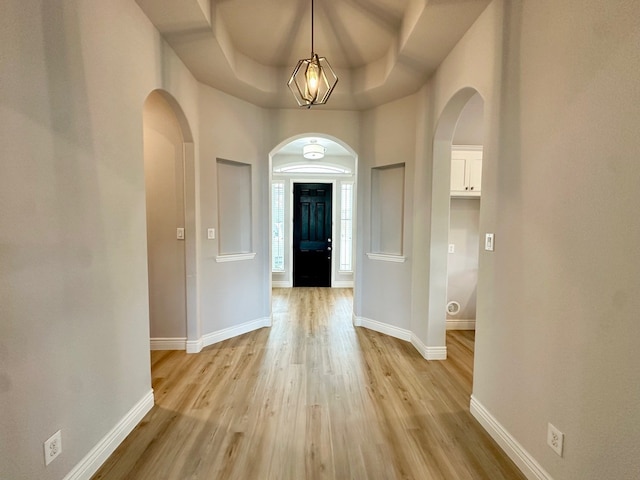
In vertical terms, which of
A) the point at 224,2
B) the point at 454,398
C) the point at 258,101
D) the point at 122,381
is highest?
the point at 224,2

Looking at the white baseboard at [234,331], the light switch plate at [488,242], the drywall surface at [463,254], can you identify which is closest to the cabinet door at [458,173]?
the drywall surface at [463,254]

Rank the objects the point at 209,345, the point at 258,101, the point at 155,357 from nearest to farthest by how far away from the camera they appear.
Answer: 1. the point at 155,357
2. the point at 209,345
3. the point at 258,101

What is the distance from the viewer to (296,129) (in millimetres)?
3797

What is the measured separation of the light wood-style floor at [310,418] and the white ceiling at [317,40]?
9.33 ft

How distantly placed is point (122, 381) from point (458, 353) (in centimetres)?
307

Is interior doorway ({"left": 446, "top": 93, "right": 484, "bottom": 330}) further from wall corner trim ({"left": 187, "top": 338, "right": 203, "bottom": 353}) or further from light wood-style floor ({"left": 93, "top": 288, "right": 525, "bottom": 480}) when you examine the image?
wall corner trim ({"left": 187, "top": 338, "right": 203, "bottom": 353})

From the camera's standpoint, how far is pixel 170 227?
3100mm

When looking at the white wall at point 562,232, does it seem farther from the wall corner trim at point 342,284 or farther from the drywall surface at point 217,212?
the wall corner trim at point 342,284

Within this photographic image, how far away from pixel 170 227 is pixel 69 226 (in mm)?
1670

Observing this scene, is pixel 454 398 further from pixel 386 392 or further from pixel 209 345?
pixel 209 345

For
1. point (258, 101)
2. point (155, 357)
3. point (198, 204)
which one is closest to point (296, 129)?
point (258, 101)

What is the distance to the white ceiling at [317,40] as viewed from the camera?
2.14m

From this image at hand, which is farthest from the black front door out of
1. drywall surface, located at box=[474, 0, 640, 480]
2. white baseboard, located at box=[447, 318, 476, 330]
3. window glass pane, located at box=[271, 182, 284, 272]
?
drywall surface, located at box=[474, 0, 640, 480]

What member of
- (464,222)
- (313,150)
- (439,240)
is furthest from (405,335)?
(313,150)
